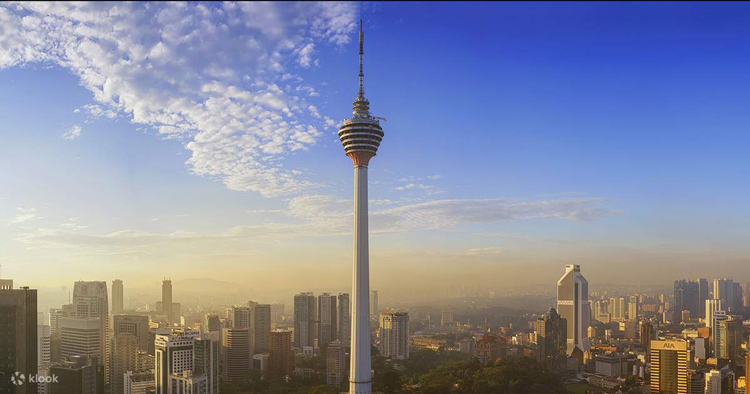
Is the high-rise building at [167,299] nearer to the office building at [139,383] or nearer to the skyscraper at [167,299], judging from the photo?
the skyscraper at [167,299]

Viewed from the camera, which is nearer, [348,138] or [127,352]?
[348,138]

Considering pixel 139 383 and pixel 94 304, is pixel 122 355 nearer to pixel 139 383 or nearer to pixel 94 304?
pixel 139 383

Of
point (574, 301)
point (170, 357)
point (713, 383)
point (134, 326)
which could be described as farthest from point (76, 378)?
point (574, 301)

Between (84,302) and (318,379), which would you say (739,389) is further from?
(84,302)

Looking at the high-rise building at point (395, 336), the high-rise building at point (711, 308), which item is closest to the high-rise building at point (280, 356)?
the high-rise building at point (395, 336)

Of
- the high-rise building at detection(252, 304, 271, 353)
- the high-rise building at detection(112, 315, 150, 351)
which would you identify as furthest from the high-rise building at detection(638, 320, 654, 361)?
the high-rise building at detection(112, 315, 150, 351)

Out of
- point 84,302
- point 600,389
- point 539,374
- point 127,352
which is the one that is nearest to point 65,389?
point 127,352
